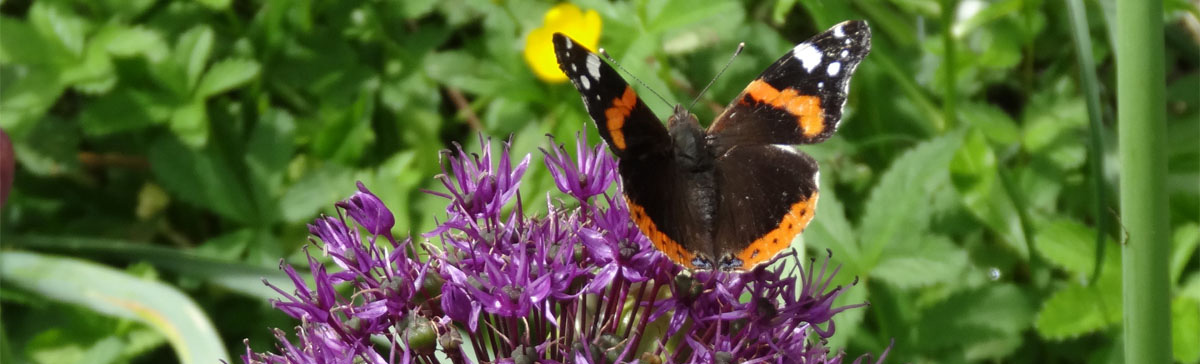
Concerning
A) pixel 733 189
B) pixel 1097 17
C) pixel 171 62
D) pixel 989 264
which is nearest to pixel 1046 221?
pixel 989 264

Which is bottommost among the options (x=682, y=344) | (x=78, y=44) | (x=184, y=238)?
(x=682, y=344)

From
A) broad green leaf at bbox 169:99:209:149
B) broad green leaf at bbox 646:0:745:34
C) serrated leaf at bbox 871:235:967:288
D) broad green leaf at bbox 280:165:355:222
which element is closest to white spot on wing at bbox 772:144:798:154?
serrated leaf at bbox 871:235:967:288

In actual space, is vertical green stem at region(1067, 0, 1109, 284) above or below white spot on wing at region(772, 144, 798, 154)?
below

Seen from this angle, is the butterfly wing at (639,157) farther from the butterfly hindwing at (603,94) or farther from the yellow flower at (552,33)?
the yellow flower at (552,33)

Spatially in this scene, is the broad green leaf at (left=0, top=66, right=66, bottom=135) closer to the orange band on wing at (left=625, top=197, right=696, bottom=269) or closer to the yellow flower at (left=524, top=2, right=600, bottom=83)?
the yellow flower at (left=524, top=2, right=600, bottom=83)

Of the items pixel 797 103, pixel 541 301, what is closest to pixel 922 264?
pixel 797 103

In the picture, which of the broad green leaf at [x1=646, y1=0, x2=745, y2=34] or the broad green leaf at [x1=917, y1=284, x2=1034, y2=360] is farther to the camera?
the broad green leaf at [x1=646, y1=0, x2=745, y2=34]

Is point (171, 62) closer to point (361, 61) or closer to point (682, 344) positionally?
point (361, 61)
